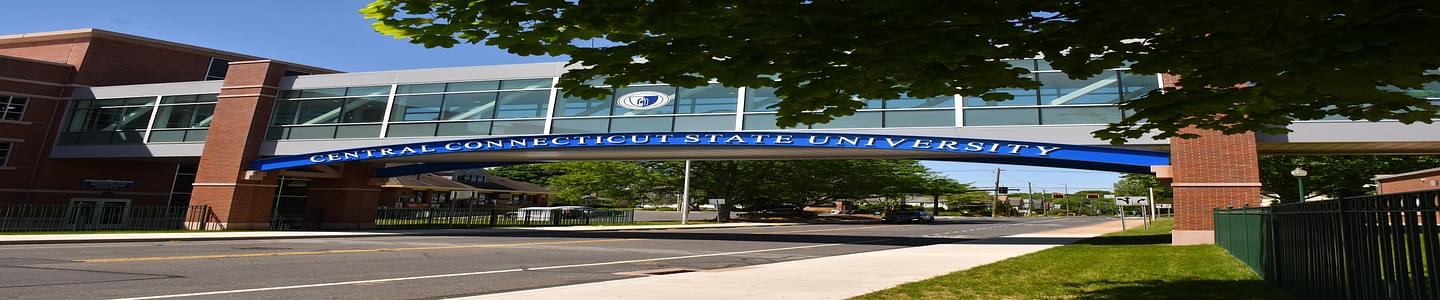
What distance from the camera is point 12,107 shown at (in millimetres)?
29438

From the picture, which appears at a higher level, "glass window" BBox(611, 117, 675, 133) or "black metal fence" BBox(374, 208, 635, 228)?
"glass window" BBox(611, 117, 675, 133)

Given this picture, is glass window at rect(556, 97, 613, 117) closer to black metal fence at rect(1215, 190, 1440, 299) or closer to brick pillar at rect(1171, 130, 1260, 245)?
brick pillar at rect(1171, 130, 1260, 245)

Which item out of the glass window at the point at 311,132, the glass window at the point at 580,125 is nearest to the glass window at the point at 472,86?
the glass window at the point at 580,125

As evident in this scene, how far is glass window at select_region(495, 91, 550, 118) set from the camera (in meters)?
24.1

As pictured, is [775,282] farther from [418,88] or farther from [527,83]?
[418,88]

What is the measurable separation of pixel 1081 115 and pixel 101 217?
3360cm

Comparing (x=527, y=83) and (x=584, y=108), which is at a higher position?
(x=527, y=83)

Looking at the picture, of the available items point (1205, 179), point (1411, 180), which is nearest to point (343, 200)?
point (1205, 179)

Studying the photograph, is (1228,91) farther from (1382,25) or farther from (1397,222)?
(1382,25)

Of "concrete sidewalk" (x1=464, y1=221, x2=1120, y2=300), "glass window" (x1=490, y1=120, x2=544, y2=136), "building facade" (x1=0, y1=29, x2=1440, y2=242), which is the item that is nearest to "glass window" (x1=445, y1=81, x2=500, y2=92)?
"building facade" (x1=0, y1=29, x2=1440, y2=242)

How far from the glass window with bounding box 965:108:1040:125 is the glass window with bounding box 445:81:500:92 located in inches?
617

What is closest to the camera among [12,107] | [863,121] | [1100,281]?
[1100,281]

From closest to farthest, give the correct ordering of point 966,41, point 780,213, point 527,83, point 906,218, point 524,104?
point 966,41, point 524,104, point 527,83, point 906,218, point 780,213

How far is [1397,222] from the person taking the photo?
13.7ft
